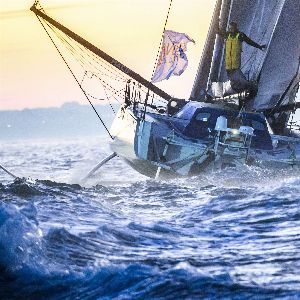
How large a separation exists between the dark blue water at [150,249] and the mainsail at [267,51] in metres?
9.46

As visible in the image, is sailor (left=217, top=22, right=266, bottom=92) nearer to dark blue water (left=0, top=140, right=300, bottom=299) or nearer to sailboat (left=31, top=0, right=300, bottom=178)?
sailboat (left=31, top=0, right=300, bottom=178)

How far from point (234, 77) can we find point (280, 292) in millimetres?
12602

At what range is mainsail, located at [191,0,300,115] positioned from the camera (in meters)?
18.4

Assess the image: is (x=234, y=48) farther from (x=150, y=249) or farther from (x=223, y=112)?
(x=150, y=249)

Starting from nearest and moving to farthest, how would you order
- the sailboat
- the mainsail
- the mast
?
the sailboat → the mainsail → the mast

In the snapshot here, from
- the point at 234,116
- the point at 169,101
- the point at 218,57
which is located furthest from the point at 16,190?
the point at 218,57

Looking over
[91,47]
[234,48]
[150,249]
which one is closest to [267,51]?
[234,48]

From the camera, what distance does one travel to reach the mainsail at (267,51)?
18359 mm

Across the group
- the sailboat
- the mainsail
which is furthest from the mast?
the mainsail

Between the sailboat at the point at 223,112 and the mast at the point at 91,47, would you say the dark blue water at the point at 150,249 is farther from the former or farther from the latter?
the mast at the point at 91,47

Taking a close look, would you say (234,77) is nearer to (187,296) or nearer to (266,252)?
(266,252)

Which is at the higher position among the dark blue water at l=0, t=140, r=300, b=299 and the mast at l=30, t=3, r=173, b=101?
the mast at l=30, t=3, r=173, b=101

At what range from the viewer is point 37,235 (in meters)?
5.93

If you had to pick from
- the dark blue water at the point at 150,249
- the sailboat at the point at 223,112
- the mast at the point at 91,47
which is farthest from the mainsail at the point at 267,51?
the dark blue water at the point at 150,249
